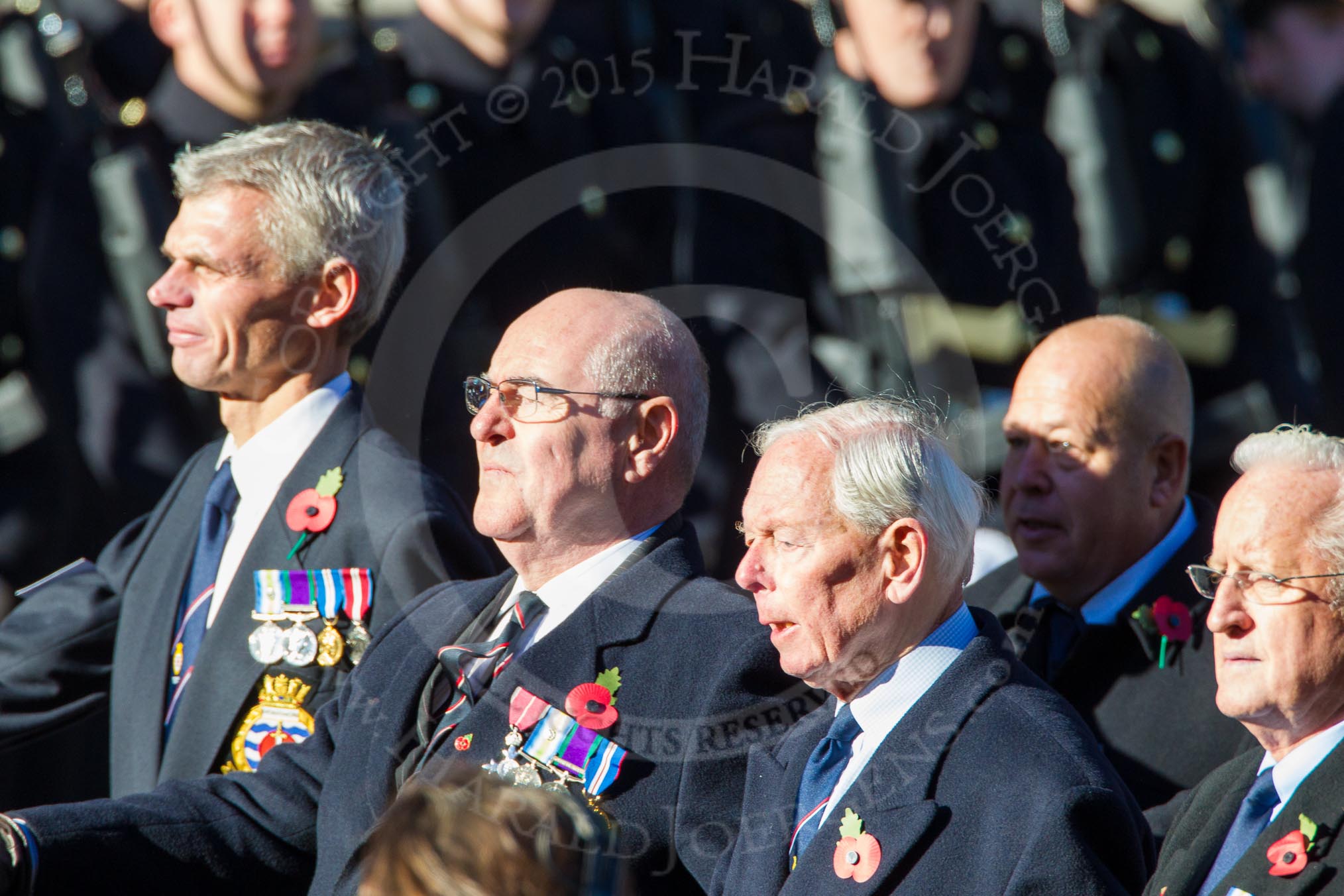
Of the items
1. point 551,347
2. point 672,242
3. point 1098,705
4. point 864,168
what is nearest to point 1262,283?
point 864,168

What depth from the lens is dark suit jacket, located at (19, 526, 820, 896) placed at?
249cm

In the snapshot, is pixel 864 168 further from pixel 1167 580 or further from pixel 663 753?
pixel 663 753

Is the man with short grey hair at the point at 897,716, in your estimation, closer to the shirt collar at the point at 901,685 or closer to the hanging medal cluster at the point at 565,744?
the shirt collar at the point at 901,685

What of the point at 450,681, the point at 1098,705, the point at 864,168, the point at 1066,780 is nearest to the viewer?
the point at 1066,780

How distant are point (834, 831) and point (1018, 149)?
9.36 ft

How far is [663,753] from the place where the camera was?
8.25 feet

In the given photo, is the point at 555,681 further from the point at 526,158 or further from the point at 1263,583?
the point at 526,158

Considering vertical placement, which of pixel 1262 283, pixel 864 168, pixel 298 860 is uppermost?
pixel 864 168

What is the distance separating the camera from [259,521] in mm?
3256

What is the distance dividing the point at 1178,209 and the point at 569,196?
190 cm

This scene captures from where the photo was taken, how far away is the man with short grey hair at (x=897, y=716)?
213 cm

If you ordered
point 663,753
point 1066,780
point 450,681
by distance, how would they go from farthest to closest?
point 450,681 < point 663,753 < point 1066,780

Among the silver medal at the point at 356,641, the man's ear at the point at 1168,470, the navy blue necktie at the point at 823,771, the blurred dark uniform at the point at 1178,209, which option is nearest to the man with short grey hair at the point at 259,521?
the silver medal at the point at 356,641

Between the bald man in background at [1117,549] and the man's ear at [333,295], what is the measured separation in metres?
1.46
